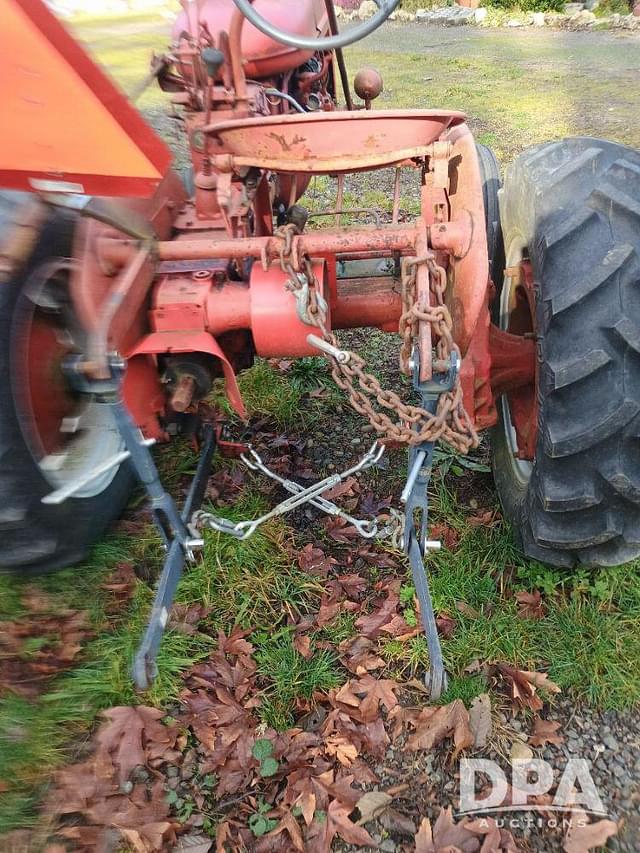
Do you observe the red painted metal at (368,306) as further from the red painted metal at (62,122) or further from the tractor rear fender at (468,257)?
the red painted metal at (62,122)

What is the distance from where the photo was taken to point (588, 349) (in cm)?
173

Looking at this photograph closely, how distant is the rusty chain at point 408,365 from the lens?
1526 millimetres

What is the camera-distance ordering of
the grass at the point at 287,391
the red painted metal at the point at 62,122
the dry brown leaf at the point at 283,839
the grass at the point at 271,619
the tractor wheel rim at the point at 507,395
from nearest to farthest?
the red painted metal at the point at 62,122, the dry brown leaf at the point at 283,839, the grass at the point at 271,619, the tractor wheel rim at the point at 507,395, the grass at the point at 287,391

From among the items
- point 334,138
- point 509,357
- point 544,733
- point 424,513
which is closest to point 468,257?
point 334,138

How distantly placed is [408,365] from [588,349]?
53cm

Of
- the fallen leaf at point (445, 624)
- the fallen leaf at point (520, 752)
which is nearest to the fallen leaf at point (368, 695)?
the fallen leaf at point (445, 624)

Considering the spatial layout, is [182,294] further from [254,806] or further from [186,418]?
[254,806]

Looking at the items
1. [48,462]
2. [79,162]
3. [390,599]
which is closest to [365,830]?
[390,599]

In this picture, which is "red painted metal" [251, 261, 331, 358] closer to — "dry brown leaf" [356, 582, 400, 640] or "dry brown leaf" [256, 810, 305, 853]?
"dry brown leaf" [356, 582, 400, 640]

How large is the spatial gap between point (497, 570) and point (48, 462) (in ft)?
5.43

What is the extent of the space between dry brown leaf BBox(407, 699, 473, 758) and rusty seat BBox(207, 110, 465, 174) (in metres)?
1.63

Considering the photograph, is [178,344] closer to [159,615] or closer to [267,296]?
[267,296]

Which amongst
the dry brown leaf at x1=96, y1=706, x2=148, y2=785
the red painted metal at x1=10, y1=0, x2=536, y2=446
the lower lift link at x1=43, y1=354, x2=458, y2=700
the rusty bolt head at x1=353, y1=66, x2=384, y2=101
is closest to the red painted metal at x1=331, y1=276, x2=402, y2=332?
the red painted metal at x1=10, y1=0, x2=536, y2=446

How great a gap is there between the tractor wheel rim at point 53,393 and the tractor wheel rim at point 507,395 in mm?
1500
